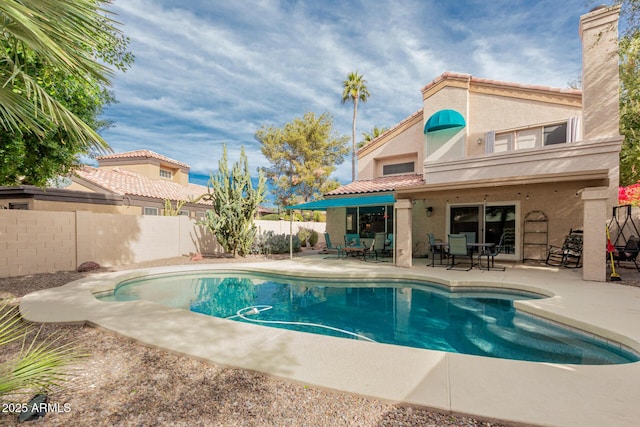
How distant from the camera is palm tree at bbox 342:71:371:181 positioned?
35438 millimetres

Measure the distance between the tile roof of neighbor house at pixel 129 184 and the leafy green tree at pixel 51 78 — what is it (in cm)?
1311

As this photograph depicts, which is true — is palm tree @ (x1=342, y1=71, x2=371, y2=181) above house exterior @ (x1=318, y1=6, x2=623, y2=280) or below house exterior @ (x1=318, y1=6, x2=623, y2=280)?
above

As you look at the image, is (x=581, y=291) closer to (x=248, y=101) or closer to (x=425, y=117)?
(x=425, y=117)

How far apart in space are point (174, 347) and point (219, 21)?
1829 cm

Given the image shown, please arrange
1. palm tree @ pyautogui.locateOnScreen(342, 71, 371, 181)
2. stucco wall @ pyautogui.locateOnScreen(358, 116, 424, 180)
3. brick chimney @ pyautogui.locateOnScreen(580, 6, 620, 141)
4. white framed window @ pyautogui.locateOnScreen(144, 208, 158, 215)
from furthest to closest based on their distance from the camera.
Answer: palm tree @ pyautogui.locateOnScreen(342, 71, 371, 181)
white framed window @ pyautogui.locateOnScreen(144, 208, 158, 215)
stucco wall @ pyautogui.locateOnScreen(358, 116, 424, 180)
brick chimney @ pyautogui.locateOnScreen(580, 6, 620, 141)

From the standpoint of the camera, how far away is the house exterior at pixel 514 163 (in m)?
11.9

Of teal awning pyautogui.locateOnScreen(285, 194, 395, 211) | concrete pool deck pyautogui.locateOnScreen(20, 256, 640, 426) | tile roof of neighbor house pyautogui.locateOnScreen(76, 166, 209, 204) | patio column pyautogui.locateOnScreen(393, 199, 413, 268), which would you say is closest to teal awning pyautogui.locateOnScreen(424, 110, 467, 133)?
teal awning pyautogui.locateOnScreen(285, 194, 395, 211)

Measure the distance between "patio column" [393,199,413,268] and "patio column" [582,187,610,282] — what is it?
6.04 m

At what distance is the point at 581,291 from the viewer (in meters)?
8.15

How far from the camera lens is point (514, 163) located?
45.6 ft

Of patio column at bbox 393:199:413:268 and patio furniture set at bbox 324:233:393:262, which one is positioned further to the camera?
patio furniture set at bbox 324:233:393:262

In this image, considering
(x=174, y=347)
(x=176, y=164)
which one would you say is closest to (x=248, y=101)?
(x=176, y=164)

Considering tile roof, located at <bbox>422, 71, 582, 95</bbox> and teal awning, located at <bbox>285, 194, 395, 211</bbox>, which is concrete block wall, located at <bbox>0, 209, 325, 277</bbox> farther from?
tile roof, located at <bbox>422, 71, 582, 95</bbox>

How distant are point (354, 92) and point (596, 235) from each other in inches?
1206
